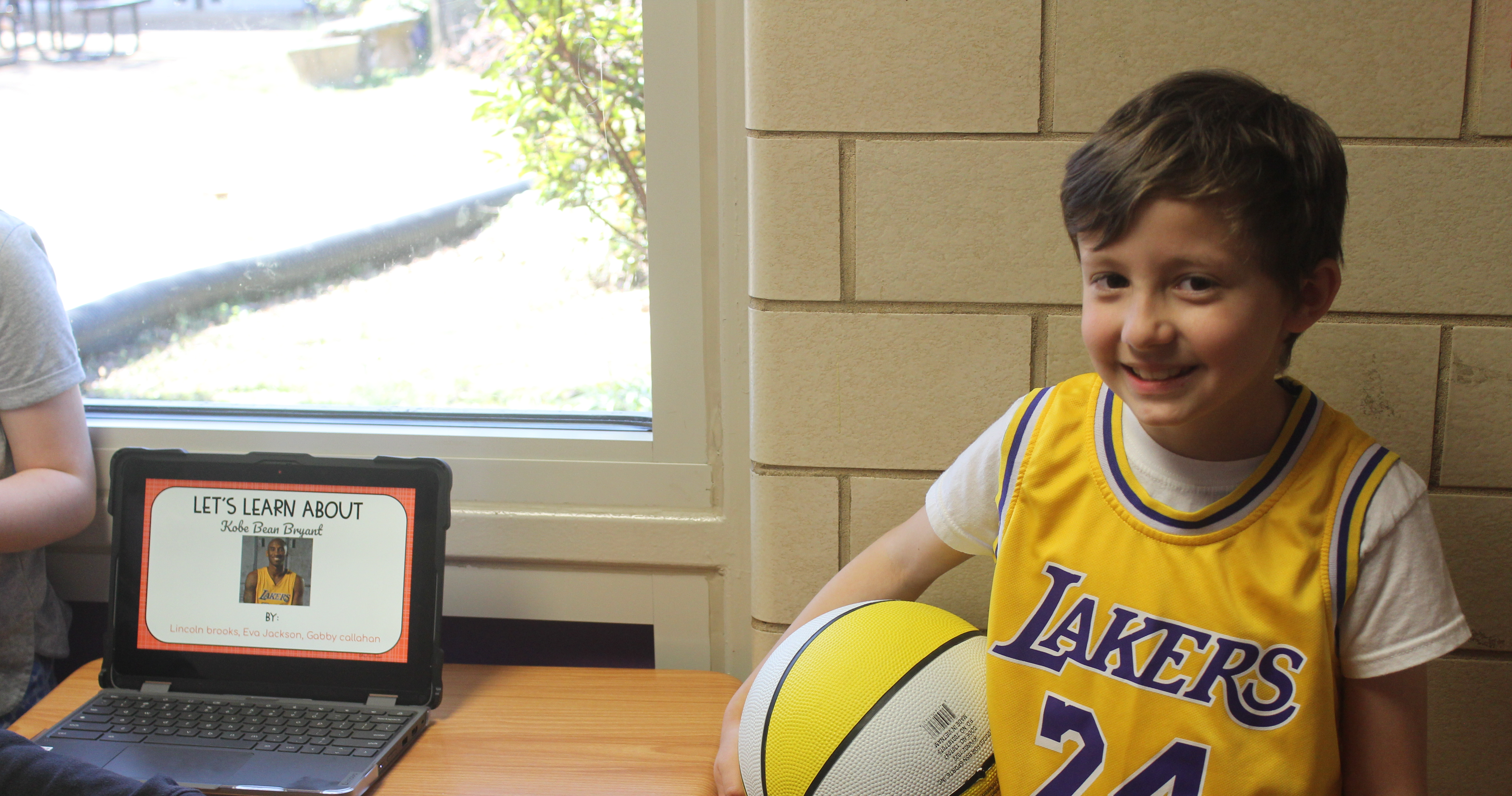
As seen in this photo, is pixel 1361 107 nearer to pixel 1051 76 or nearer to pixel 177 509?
pixel 1051 76

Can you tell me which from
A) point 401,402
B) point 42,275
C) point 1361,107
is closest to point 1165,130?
point 1361,107

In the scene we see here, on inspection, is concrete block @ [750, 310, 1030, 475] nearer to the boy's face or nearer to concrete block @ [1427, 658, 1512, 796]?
the boy's face

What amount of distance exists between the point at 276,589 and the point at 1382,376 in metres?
1.41

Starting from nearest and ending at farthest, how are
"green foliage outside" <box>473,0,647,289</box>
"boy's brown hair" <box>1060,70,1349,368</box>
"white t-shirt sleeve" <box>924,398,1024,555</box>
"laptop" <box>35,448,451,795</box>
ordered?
"boy's brown hair" <box>1060,70,1349,368</box> → "white t-shirt sleeve" <box>924,398,1024,555</box> → "laptop" <box>35,448,451,795</box> → "green foliage outside" <box>473,0,647,289</box>

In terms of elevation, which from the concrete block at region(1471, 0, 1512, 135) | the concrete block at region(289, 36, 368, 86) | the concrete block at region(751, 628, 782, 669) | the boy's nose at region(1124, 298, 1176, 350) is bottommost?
the concrete block at region(751, 628, 782, 669)

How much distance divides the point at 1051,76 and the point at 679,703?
919mm

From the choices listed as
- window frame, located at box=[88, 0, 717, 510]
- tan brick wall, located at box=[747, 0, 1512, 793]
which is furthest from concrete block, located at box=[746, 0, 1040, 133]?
window frame, located at box=[88, 0, 717, 510]

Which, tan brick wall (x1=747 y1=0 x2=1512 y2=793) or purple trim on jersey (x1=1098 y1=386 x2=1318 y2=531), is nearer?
purple trim on jersey (x1=1098 y1=386 x2=1318 y2=531)

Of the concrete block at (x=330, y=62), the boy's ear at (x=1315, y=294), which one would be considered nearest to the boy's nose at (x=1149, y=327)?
the boy's ear at (x=1315, y=294)

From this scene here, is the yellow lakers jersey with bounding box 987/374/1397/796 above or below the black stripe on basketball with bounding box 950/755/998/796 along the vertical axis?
above

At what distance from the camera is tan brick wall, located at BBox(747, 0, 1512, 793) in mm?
1124

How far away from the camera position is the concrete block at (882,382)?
4.10ft

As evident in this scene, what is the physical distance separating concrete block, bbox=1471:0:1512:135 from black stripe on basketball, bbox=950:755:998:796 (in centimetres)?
88

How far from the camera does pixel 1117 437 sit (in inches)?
39.3
